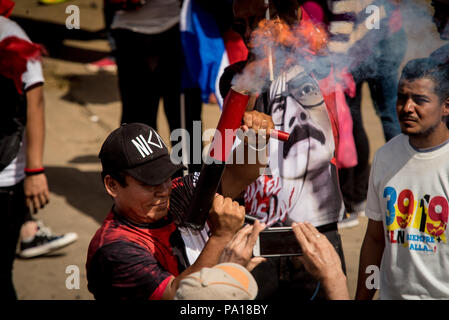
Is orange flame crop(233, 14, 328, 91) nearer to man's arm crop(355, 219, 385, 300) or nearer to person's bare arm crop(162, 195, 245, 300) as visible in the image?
person's bare arm crop(162, 195, 245, 300)

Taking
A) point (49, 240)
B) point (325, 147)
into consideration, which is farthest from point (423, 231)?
point (49, 240)

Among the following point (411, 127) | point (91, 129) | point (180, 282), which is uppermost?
point (411, 127)

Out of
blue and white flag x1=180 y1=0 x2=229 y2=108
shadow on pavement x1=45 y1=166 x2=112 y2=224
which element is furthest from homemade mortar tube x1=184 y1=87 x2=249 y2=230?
shadow on pavement x1=45 y1=166 x2=112 y2=224

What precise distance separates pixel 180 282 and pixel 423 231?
3.64 feet

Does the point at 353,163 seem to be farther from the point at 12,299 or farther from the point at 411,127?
the point at 12,299

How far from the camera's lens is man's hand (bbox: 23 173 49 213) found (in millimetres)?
3521

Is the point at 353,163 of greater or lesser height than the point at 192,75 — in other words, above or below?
below

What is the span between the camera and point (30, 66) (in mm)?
3496

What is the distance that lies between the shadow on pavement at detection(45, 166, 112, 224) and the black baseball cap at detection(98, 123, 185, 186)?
2866 millimetres

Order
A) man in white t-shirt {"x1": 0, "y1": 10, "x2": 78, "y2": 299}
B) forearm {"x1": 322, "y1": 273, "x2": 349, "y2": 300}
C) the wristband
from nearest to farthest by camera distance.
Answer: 1. forearm {"x1": 322, "y1": 273, "x2": 349, "y2": 300}
2. man in white t-shirt {"x1": 0, "y1": 10, "x2": 78, "y2": 299}
3. the wristband

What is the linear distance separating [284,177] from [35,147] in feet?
5.32

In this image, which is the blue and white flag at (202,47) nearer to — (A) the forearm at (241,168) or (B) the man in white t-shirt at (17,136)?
(B) the man in white t-shirt at (17,136)
